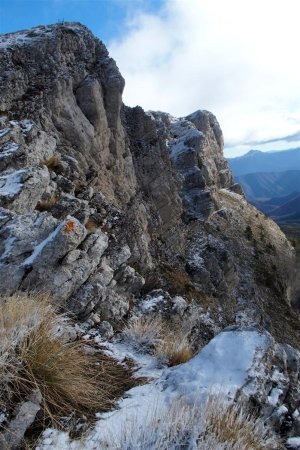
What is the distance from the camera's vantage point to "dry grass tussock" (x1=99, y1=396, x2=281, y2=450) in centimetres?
343

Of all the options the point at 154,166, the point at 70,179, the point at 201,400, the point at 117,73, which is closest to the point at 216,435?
the point at 201,400

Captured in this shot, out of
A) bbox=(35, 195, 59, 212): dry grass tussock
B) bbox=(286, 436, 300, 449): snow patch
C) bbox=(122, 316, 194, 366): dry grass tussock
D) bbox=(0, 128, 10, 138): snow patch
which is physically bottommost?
bbox=(286, 436, 300, 449): snow patch

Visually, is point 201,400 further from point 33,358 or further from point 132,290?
point 132,290

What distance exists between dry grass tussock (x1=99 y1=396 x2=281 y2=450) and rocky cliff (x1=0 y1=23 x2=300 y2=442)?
9.30 feet

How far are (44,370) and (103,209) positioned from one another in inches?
420

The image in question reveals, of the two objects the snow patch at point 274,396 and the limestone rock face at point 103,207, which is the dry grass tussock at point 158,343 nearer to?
the limestone rock face at point 103,207

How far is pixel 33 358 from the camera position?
4.27 m

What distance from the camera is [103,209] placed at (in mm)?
14727

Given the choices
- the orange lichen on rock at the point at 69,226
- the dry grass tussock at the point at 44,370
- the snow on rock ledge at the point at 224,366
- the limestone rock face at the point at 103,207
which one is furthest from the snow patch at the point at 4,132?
the snow on rock ledge at the point at 224,366

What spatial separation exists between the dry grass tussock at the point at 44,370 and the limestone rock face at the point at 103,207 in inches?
87.2

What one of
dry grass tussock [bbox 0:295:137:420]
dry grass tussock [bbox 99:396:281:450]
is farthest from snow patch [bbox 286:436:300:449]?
dry grass tussock [bbox 0:295:137:420]

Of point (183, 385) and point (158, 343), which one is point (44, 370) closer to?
point (183, 385)

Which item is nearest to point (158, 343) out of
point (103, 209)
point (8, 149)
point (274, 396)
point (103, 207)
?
point (274, 396)

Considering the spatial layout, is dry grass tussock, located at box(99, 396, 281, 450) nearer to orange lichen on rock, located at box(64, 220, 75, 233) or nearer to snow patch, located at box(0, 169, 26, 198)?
orange lichen on rock, located at box(64, 220, 75, 233)
